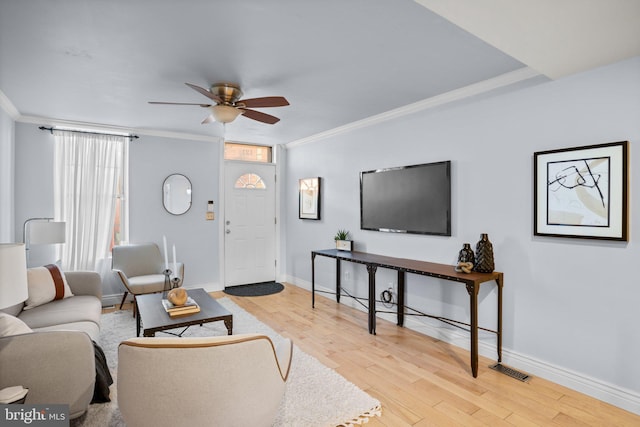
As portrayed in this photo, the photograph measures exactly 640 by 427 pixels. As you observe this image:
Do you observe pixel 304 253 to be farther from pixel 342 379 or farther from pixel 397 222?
pixel 342 379

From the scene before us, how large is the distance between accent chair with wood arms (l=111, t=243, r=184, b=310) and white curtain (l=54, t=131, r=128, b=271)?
1.11ft

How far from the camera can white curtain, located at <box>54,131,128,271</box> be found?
4.34 meters

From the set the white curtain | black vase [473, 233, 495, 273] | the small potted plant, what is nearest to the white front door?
the white curtain

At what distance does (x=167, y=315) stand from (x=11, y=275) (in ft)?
4.56

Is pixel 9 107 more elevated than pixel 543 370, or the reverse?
pixel 9 107

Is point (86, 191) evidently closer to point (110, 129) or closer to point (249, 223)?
point (110, 129)

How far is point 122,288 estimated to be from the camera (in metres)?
4.64

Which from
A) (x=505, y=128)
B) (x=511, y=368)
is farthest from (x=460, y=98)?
(x=511, y=368)

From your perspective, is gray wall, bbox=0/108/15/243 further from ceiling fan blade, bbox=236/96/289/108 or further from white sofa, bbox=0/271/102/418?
ceiling fan blade, bbox=236/96/289/108

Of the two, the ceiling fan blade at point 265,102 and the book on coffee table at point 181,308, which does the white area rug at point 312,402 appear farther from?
the ceiling fan blade at point 265,102

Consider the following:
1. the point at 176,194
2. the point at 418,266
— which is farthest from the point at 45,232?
the point at 418,266

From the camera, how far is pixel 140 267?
4.49 meters

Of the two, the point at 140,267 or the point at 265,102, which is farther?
the point at 140,267

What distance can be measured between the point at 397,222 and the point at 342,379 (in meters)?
1.85
